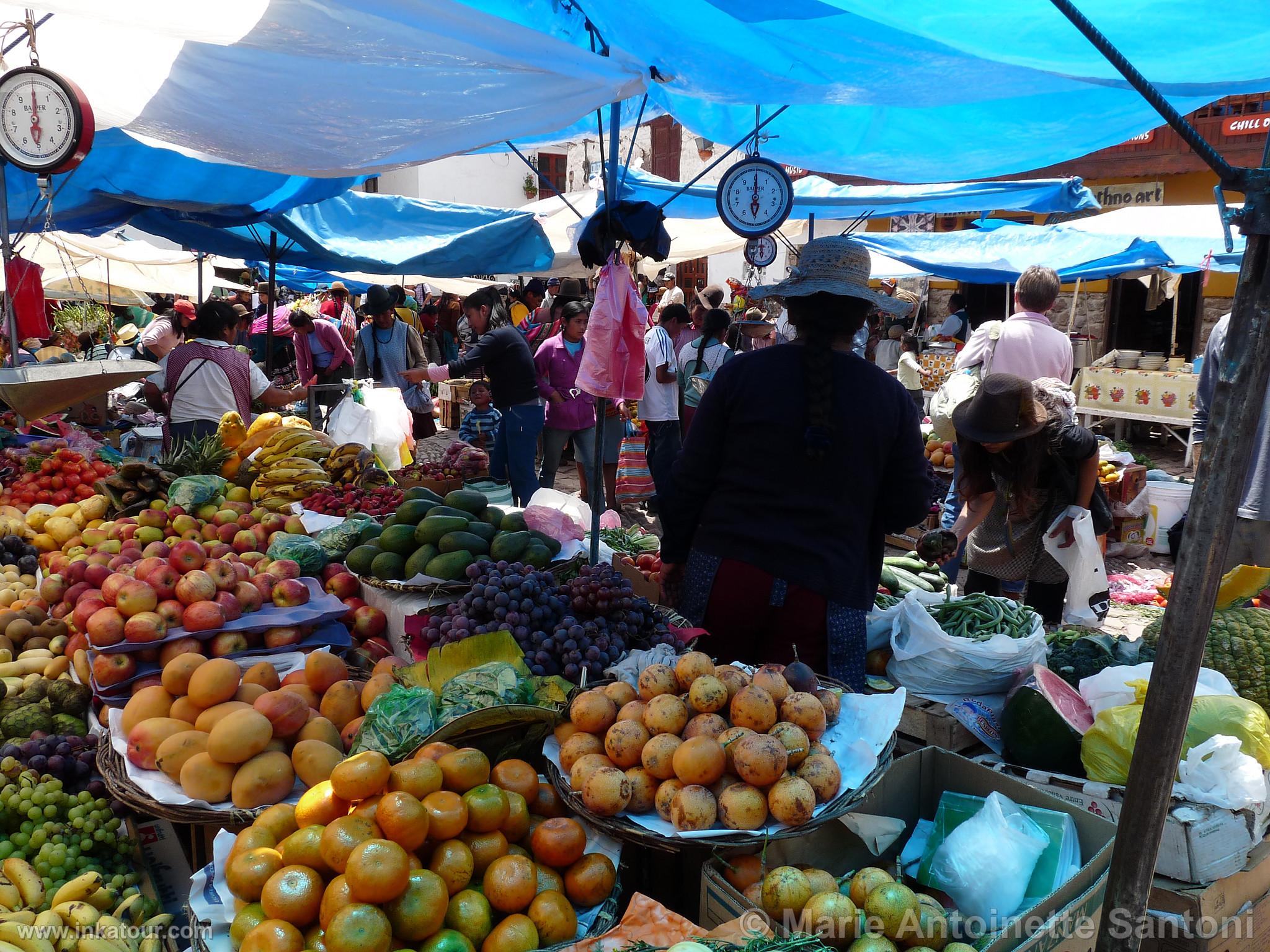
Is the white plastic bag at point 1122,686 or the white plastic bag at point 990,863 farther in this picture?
the white plastic bag at point 1122,686

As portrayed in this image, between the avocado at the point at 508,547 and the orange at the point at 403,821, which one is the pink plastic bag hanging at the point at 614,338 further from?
the orange at the point at 403,821

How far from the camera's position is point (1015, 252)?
902cm

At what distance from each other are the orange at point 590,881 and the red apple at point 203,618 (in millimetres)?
1575

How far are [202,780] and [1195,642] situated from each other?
7.05 feet

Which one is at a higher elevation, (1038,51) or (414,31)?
(414,31)

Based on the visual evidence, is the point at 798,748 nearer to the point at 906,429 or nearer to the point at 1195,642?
the point at 1195,642

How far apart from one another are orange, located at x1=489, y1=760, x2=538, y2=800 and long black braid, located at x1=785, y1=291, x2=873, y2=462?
3.80ft

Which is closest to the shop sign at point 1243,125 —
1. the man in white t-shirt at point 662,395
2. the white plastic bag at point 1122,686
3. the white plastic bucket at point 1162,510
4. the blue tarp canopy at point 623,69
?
the white plastic bucket at point 1162,510

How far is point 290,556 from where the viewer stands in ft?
11.3

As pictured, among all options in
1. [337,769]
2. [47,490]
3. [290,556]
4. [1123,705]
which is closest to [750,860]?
[337,769]

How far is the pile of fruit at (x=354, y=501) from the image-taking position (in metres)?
4.29

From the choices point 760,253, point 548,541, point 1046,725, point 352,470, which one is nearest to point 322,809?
point 548,541

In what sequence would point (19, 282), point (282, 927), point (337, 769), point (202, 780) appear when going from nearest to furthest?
1. point (282, 927)
2. point (337, 769)
3. point (202, 780)
4. point (19, 282)

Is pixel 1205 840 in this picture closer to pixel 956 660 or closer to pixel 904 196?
pixel 956 660
